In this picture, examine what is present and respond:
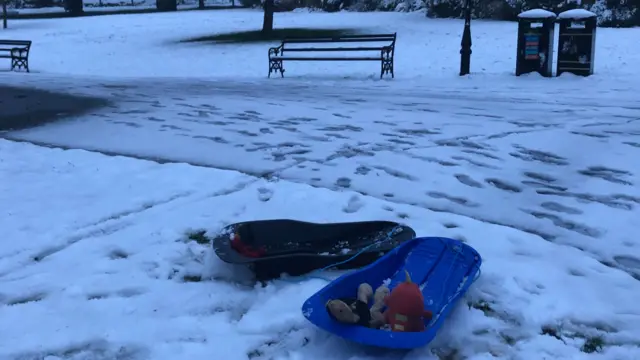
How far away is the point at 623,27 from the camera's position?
22.8 metres

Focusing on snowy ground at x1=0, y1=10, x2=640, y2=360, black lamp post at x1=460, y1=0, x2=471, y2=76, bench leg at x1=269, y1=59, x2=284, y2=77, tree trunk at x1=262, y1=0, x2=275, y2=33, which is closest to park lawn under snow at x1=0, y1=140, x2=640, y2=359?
snowy ground at x1=0, y1=10, x2=640, y2=360

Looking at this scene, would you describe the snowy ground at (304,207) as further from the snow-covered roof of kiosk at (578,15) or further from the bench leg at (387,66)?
the bench leg at (387,66)

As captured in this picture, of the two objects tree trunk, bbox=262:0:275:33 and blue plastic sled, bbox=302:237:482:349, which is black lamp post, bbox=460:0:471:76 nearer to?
blue plastic sled, bbox=302:237:482:349

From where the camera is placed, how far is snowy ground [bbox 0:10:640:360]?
3.51 m

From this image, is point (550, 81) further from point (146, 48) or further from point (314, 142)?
point (146, 48)

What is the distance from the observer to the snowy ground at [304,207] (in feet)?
11.5

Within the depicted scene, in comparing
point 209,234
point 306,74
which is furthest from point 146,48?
point 209,234

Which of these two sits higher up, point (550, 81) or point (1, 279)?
point (550, 81)

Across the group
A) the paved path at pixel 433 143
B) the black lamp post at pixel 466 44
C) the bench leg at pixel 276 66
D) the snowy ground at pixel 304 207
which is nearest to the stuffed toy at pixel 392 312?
the snowy ground at pixel 304 207

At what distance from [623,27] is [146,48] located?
16272mm

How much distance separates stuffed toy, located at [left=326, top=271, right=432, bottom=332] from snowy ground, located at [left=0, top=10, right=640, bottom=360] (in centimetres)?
14

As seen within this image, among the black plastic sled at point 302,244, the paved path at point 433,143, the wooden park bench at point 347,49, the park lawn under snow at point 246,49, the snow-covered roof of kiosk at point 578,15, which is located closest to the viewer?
the black plastic sled at point 302,244

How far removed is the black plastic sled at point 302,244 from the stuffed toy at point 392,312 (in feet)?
2.59

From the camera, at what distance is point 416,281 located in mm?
3959
